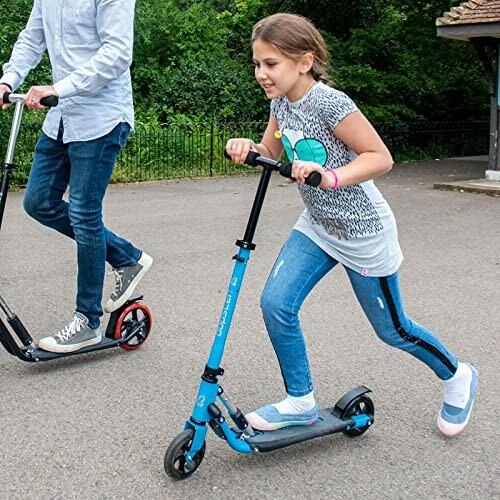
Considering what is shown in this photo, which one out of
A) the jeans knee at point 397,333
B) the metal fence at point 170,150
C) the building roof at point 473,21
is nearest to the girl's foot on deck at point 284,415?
the jeans knee at point 397,333

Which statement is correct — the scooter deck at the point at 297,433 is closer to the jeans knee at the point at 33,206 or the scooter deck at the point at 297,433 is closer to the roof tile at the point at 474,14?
the jeans knee at the point at 33,206

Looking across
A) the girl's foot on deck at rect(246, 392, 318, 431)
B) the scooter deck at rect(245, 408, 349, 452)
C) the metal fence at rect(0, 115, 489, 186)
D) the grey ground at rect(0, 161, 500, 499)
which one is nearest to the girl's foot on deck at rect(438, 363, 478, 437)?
the grey ground at rect(0, 161, 500, 499)

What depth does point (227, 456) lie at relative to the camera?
321 cm

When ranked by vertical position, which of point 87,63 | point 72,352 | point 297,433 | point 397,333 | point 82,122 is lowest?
point 72,352

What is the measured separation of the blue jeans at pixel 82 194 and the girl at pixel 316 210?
108 cm

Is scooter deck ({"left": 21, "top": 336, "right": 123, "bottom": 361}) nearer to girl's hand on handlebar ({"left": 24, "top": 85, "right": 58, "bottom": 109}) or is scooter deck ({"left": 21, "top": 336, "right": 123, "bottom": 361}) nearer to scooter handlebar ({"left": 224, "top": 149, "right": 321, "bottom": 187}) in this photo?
girl's hand on handlebar ({"left": 24, "top": 85, "right": 58, "bottom": 109})

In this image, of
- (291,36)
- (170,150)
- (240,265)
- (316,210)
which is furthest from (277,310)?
(170,150)

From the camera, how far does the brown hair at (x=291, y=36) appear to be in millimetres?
2859

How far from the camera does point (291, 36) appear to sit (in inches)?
113

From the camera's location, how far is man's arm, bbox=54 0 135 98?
3764 millimetres

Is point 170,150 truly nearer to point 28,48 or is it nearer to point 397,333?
point 28,48

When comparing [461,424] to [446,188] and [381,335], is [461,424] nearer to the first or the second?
[381,335]

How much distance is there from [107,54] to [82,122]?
37 centimetres

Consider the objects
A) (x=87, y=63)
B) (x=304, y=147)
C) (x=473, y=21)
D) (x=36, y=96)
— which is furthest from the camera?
(x=473, y=21)
